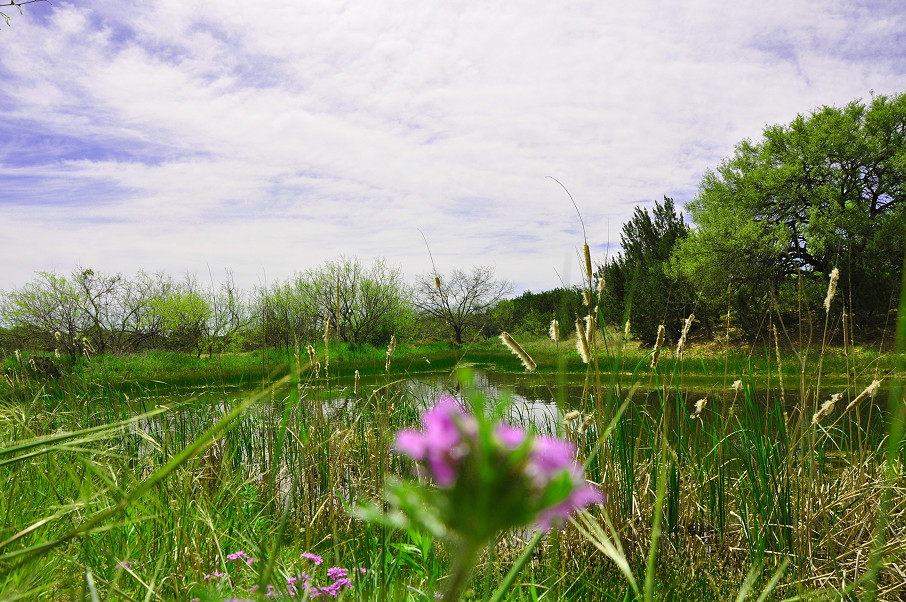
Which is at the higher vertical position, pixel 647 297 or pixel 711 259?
pixel 711 259

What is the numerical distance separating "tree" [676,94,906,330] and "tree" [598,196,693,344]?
1306 millimetres

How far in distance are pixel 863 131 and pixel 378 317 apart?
25.8 meters

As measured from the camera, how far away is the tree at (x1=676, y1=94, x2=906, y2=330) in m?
21.0

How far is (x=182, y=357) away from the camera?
23188 millimetres

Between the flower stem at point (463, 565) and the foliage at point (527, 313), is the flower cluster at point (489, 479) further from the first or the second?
the foliage at point (527, 313)

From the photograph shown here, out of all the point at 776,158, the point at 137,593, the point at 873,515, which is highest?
the point at 776,158

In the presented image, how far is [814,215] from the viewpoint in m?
21.7

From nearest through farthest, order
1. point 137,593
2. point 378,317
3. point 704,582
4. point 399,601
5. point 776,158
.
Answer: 1. point 399,601
2. point 137,593
3. point 704,582
4. point 776,158
5. point 378,317

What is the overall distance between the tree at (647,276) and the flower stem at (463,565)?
22868 mm

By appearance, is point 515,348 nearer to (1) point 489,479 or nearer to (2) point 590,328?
(2) point 590,328

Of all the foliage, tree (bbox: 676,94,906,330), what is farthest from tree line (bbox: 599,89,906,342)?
the foliage

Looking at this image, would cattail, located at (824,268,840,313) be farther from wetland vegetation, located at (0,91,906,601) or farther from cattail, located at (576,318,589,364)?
cattail, located at (576,318,589,364)

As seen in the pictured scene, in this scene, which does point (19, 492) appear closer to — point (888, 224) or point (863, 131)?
point (888, 224)

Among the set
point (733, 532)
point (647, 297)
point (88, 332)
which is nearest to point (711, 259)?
point (647, 297)
